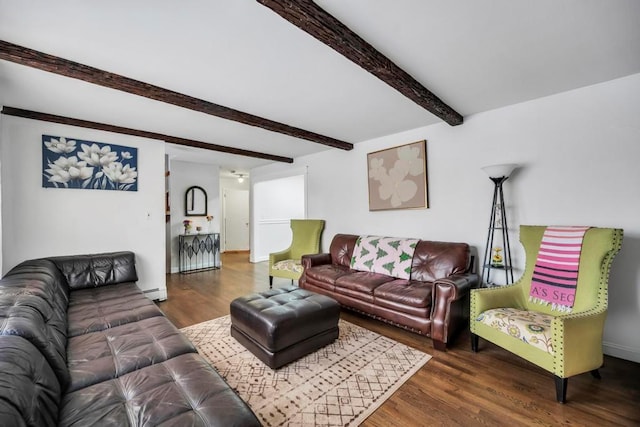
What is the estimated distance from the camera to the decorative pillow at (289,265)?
4121 millimetres

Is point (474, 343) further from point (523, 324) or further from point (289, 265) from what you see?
point (289, 265)

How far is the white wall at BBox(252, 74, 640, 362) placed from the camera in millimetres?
2242

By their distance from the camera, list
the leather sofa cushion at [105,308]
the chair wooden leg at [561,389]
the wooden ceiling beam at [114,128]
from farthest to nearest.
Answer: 1. the wooden ceiling beam at [114,128]
2. the leather sofa cushion at [105,308]
3. the chair wooden leg at [561,389]

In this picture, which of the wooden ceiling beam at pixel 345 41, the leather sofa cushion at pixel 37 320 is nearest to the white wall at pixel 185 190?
the leather sofa cushion at pixel 37 320

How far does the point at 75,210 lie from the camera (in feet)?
10.4

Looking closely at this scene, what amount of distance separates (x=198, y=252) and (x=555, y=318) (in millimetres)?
5750

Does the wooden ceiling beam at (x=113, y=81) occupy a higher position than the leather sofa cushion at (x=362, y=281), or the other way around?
the wooden ceiling beam at (x=113, y=81)

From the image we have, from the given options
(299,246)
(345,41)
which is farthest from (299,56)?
(299,246)

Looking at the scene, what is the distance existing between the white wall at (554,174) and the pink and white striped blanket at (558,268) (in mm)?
315

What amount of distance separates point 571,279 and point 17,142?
5352 millimetres

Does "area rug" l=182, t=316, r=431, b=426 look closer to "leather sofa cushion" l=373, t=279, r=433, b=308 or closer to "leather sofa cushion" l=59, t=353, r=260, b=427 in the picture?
"leather sofa cushion" l=373, t=279, r=433, b=308

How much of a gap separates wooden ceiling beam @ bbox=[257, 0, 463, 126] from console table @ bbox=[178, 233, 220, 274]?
4905mm

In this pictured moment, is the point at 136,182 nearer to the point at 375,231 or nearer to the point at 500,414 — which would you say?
the point at 375,231

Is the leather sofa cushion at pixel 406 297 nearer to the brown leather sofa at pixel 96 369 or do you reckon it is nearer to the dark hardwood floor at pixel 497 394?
the dark hardwood floor at pixel 497 394
